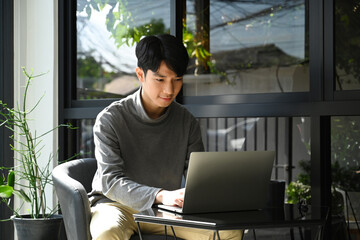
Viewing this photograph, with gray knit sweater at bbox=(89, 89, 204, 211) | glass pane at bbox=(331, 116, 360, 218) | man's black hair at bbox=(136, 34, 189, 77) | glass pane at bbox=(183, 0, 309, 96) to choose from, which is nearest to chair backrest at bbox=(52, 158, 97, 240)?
gray knit sweater at bbox=(89, 89, 204, 211)

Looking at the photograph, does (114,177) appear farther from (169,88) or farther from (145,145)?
(169,88)

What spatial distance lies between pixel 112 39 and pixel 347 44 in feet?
5.25

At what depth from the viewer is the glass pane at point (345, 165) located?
2.83 metres

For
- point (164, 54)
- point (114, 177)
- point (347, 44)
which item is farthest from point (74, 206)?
point (347, 44)

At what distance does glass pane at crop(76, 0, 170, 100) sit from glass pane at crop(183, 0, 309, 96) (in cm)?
24

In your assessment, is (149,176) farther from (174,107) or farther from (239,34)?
(239,34)

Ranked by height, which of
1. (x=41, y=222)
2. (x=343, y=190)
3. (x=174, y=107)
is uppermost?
(x=174, y=107)

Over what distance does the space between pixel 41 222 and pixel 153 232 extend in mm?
1038

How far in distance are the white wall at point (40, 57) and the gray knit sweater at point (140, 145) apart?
1329 mm

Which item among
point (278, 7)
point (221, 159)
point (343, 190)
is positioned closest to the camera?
point (221, 159)

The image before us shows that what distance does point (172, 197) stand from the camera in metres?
2.13

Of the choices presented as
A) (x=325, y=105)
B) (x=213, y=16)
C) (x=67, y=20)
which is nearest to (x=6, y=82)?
(x=67, y=20)

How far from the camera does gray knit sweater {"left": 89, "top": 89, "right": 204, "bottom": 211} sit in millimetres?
2455

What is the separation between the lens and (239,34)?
336cm
